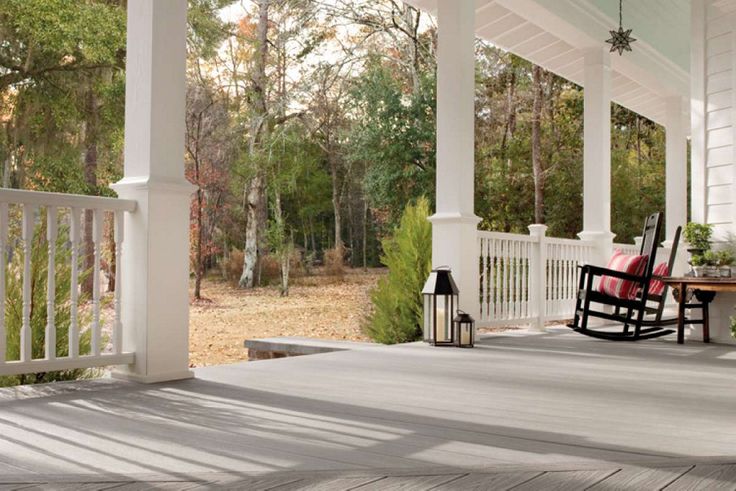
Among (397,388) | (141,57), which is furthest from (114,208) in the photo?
(397,388)

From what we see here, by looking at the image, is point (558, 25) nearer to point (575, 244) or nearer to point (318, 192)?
point (575, 244)

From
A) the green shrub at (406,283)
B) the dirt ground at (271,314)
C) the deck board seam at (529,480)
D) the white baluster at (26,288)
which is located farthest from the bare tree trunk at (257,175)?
the deck board seam at (529,480)

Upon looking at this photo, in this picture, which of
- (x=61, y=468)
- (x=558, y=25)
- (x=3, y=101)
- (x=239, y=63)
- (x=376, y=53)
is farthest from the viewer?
(x=239, y=63)

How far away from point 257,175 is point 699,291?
1157 cm

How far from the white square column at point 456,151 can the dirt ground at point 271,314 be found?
7.90 m

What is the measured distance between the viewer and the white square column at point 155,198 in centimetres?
347

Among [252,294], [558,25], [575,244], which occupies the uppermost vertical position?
[558,25]

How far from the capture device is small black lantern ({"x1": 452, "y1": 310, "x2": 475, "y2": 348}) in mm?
5297

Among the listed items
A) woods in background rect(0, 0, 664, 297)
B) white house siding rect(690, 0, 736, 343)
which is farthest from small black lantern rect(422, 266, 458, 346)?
woods in background rect(0, 0, 664, 297)

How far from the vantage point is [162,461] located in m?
1.99

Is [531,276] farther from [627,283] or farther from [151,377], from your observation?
[151,377]

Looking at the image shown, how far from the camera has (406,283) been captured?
712 cm

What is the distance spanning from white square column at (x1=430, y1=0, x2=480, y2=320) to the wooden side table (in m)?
1.57

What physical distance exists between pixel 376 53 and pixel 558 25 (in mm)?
8907
